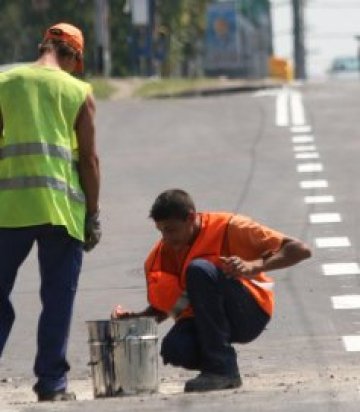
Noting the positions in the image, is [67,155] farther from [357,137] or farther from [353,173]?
[357,137]

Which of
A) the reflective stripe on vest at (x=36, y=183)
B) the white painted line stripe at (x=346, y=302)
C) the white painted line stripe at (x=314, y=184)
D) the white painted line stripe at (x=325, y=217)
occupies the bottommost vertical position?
the white painted line stripe at (x=314, y=184)

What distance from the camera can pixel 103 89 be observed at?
4134cm

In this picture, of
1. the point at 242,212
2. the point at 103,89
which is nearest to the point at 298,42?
the point at 103,89

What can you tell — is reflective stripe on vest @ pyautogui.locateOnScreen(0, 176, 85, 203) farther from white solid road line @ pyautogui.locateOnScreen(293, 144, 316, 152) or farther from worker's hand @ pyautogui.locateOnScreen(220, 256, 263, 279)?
white solid road line @ pyautogui.locateOnScreen(293, 144, 316, 152)

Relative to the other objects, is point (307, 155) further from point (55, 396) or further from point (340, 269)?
point (55, 396)

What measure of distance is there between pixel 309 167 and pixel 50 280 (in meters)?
13.0

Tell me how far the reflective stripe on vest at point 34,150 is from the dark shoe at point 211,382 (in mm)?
1344

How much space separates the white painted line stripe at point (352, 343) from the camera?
11227 millimetres

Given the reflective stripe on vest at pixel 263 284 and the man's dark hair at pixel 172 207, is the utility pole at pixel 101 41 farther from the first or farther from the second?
the man's dark hair at pixel 172 207

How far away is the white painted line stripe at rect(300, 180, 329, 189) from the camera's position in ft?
67.1

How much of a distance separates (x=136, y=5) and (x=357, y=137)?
32.8 meters

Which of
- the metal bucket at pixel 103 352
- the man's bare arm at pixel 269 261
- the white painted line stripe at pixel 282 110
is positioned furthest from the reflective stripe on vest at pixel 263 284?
the white painted line stripe at pixel 282 110

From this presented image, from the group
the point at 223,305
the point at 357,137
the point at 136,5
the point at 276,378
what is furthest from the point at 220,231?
the point at 136,5

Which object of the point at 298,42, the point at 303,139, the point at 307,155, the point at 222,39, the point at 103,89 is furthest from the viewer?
the point at 222,39
